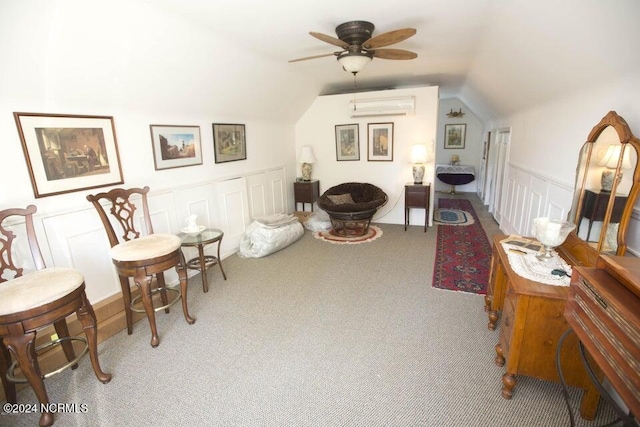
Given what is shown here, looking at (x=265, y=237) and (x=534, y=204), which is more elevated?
(x=534, y=204)

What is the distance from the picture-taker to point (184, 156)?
341 centimetres

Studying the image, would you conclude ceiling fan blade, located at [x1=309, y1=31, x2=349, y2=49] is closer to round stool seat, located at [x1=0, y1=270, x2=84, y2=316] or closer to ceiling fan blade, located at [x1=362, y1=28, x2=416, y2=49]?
ceiling fan blade, located at [x1=362, y1=28, x2=416, y2=49]

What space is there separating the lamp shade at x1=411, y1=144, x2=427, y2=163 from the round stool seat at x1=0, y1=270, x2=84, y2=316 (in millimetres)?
4352

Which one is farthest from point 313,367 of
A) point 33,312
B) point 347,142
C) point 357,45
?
point 347,142

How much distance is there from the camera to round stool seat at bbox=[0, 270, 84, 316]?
1533mm

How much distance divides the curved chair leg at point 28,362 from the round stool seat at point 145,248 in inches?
26.6

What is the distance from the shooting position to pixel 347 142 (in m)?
5.36

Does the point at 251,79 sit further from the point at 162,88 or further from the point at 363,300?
the point at 363,300

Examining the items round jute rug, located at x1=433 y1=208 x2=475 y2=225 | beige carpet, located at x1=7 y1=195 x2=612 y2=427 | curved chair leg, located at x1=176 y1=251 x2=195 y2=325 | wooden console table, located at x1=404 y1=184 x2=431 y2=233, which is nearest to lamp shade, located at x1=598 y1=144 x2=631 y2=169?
beige carpet, located at x1=7 y1=195 x2=612 y2=427

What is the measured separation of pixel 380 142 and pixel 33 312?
4.71 metres

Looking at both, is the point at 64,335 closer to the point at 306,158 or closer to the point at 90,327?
the point at 90,327

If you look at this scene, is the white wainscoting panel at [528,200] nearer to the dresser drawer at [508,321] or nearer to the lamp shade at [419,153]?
the lamp shade at [419,153]

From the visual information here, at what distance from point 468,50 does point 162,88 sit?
10.6 ft

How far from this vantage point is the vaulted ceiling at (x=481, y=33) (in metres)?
1.76
